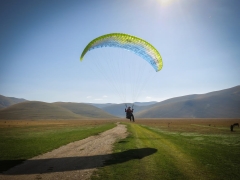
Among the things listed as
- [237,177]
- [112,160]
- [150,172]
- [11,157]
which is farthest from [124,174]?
[11,157]

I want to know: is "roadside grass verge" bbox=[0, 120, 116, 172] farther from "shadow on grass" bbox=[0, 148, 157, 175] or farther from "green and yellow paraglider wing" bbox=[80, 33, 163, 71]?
"green and yellow paraglider wing" bbox=[80, 33, 163, 71]

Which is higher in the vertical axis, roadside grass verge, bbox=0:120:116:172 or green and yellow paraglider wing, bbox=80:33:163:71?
green and yellow paraglider wing, bbox=80:33:163:71

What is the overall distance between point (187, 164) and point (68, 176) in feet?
26.0

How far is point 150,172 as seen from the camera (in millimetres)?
9578

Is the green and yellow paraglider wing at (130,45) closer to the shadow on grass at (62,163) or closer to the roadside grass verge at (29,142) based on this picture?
the roadside grass verge at (29,142)

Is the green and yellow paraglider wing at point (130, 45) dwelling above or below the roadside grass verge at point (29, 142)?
above

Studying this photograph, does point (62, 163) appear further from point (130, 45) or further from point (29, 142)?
point (130, 45)

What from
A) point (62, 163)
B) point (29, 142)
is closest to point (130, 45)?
point (62, 163)

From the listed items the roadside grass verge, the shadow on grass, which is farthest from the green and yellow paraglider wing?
the shadow on grass

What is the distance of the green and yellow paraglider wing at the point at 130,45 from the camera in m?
19.3

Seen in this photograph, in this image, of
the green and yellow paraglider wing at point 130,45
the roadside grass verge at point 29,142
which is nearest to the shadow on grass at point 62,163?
the roadside grass verge at point 29,142

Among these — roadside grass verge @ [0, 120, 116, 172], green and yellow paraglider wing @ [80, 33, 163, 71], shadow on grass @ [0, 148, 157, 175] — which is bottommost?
roadside grass verge @ [0, 120, 116, 172]

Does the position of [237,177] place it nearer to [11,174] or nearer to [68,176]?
[68,176]

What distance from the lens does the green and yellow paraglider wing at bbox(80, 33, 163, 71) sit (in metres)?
19.3
